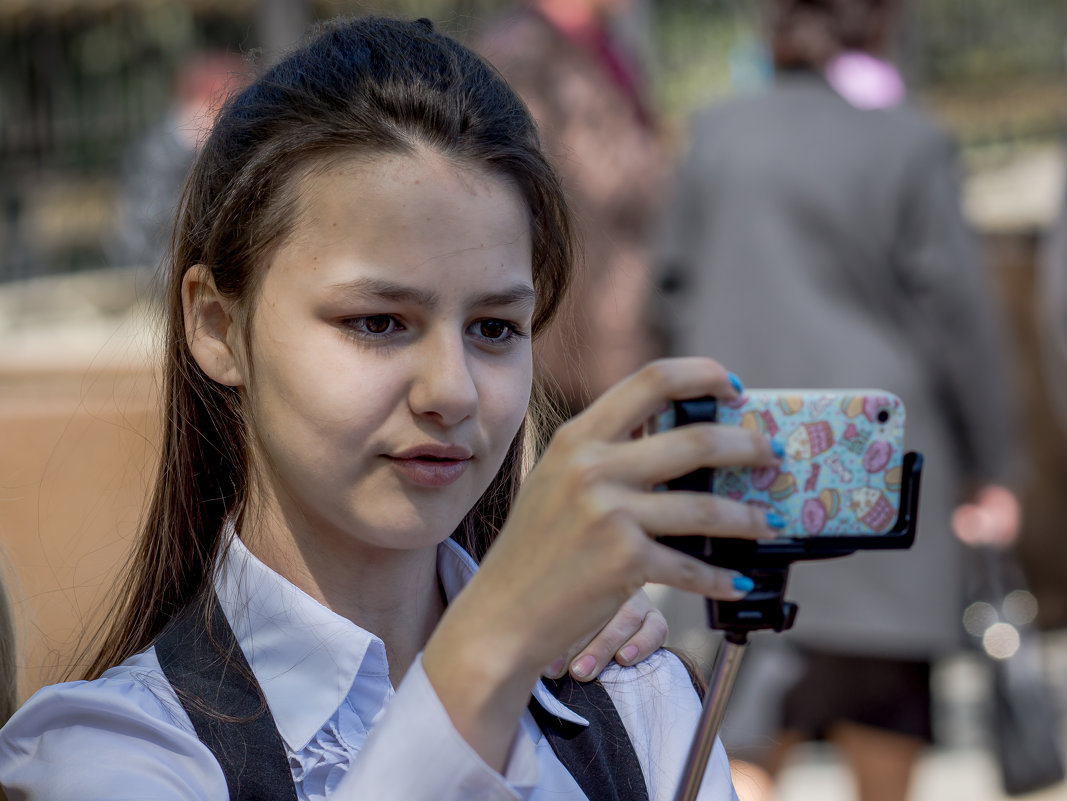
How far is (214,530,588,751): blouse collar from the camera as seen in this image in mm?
1383

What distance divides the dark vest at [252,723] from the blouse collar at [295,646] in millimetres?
14

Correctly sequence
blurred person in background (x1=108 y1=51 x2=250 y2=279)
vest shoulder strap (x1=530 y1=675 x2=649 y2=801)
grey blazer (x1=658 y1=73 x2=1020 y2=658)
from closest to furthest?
1. vest shoulder strap (x1=530 y1=675 x2=649 y2=801)
2. blurred person in background (x1=108 y1=51 x2=250 y2=279)
3. grey blazer (x1=658 y1=73 x2=1020 y2=658)

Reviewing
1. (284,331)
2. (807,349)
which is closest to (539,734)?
(284,331)

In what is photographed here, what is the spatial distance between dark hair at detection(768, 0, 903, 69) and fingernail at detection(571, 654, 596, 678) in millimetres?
2316

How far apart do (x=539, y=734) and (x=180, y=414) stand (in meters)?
0.51

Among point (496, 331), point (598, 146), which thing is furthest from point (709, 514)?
point (598, 146)

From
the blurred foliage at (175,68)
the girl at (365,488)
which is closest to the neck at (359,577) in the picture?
the girl at (365,488)

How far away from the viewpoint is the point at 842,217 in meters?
3.32

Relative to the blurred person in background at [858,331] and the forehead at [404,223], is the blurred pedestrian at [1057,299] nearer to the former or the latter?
the blurred person in background at [858,331]

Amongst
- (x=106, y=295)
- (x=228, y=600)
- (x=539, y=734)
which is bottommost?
(x=106, y=295)

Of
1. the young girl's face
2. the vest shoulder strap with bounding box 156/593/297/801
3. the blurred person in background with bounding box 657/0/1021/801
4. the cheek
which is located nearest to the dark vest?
the vest shoulder strap with bounding box 156/593/297/801

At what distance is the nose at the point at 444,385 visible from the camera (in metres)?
1.29

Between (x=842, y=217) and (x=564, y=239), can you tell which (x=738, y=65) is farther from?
(x=564, y=239)

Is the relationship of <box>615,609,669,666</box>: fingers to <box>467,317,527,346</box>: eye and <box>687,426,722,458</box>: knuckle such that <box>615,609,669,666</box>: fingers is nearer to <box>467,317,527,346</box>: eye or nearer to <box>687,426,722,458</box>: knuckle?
<box>467,317,527,346</box>: eye
